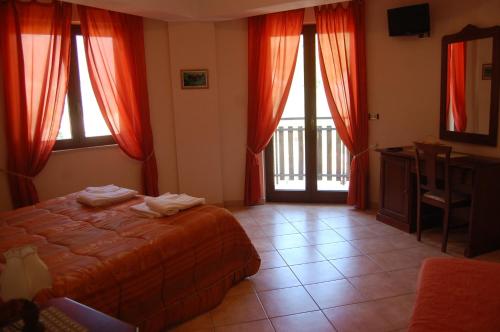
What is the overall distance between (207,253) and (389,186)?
2297mm

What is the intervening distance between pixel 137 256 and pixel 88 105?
2.79 m

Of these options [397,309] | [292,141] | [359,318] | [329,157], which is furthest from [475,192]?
[292,141]

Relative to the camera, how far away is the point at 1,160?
4023 millimetres

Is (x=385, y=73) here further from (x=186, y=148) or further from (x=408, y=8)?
(x=186, y=148)

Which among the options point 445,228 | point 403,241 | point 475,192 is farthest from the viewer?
point 403,241

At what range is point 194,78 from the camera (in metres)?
4.83

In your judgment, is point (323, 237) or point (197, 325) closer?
point (197, 325)

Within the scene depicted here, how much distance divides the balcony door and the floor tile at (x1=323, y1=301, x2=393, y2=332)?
8.19 ft

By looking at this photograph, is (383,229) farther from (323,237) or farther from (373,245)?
(323,237)

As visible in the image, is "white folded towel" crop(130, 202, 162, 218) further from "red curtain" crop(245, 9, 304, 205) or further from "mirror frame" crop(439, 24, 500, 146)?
"mirror frame" crop(439, 24, 500, 146)

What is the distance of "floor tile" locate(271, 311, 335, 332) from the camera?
251 cm

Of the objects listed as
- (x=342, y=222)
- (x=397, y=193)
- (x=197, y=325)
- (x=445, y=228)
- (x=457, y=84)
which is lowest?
(x=197, y=325)

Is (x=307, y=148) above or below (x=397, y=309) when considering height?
above

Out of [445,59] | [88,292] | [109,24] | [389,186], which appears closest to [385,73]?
[445,59]
